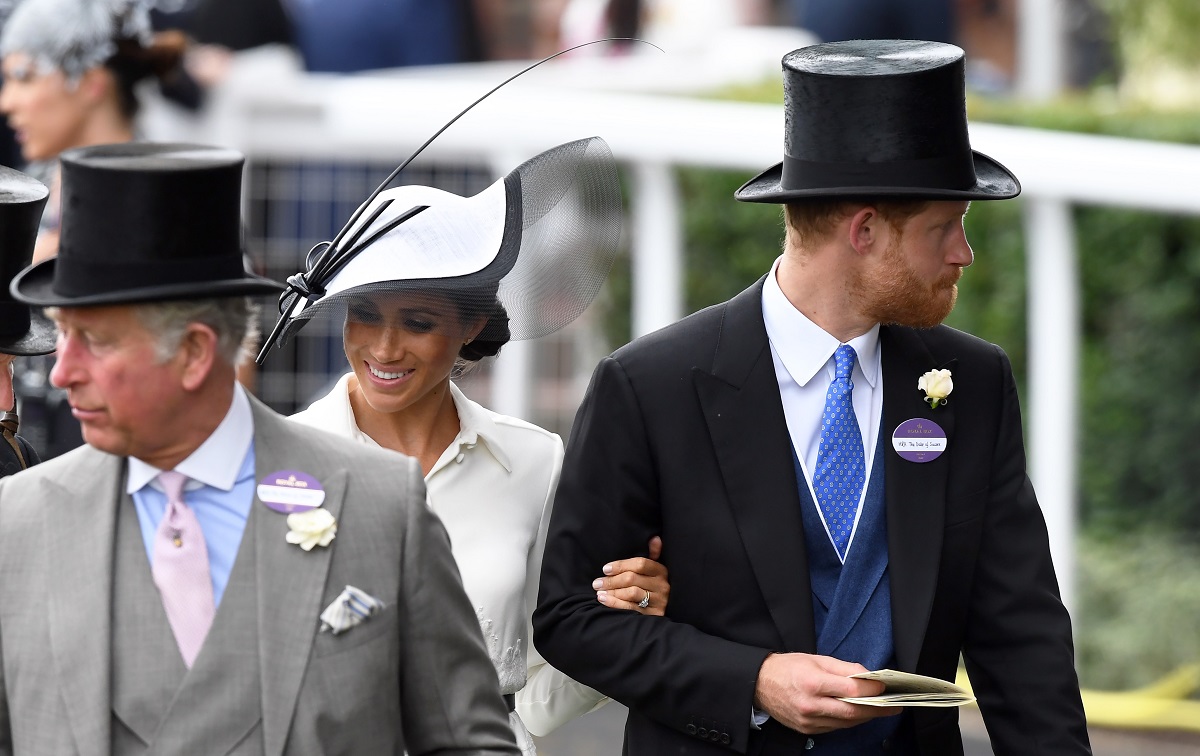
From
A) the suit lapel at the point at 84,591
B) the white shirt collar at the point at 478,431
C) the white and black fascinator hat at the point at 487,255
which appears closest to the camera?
the suit lapel at the point at 84,591

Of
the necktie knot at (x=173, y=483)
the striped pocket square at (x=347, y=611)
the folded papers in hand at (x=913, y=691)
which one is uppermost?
the necktie knot at (x=173, y=483)

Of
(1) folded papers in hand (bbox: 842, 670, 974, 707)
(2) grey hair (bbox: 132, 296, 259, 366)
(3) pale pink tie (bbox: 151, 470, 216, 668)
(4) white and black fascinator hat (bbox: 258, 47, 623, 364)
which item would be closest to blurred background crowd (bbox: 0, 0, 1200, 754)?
(4) white and black fascinator hat (bbox: 258, 47, 623, 364)

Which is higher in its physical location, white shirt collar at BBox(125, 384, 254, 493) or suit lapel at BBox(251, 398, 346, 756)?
white shirt collar at BBox(125, 384, 254, 493)

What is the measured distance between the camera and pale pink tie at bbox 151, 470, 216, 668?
112 inches

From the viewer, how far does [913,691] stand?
3.37 meters

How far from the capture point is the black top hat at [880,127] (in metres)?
3.55

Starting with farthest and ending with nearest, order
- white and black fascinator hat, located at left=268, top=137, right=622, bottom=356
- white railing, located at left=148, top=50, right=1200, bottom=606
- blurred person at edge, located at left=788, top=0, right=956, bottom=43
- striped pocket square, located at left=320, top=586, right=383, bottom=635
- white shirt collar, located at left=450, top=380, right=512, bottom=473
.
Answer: blurred person at edge, located at left=788, top=0, right=956, bottom=43 < white railing, located at left=148, top=50, right=1200, bottom=606 < white shirt collar, located at left=450, top=380, right=512, bottom=473 < white and black fascinator hat, located at left=268, top=137, right=622, bottom=356 < striped pocket square, located at left=320, top=586, right=383, bottom=635

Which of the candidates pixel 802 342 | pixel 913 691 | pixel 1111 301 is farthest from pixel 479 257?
pixel 1111 301

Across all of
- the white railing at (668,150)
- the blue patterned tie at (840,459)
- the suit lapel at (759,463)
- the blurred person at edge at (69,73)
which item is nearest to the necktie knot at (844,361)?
the blue patterned tie at (840,459)

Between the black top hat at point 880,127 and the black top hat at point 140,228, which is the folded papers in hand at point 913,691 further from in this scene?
the black top hat at point 140,228

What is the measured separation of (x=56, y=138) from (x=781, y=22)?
849 centimetres

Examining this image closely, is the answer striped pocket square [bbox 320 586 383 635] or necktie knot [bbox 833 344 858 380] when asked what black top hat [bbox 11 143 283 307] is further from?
necktie knot [bbox 833 344 858 380]

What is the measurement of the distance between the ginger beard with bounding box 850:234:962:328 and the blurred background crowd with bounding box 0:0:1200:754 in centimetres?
350

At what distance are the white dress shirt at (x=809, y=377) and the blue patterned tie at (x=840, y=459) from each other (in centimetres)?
2
